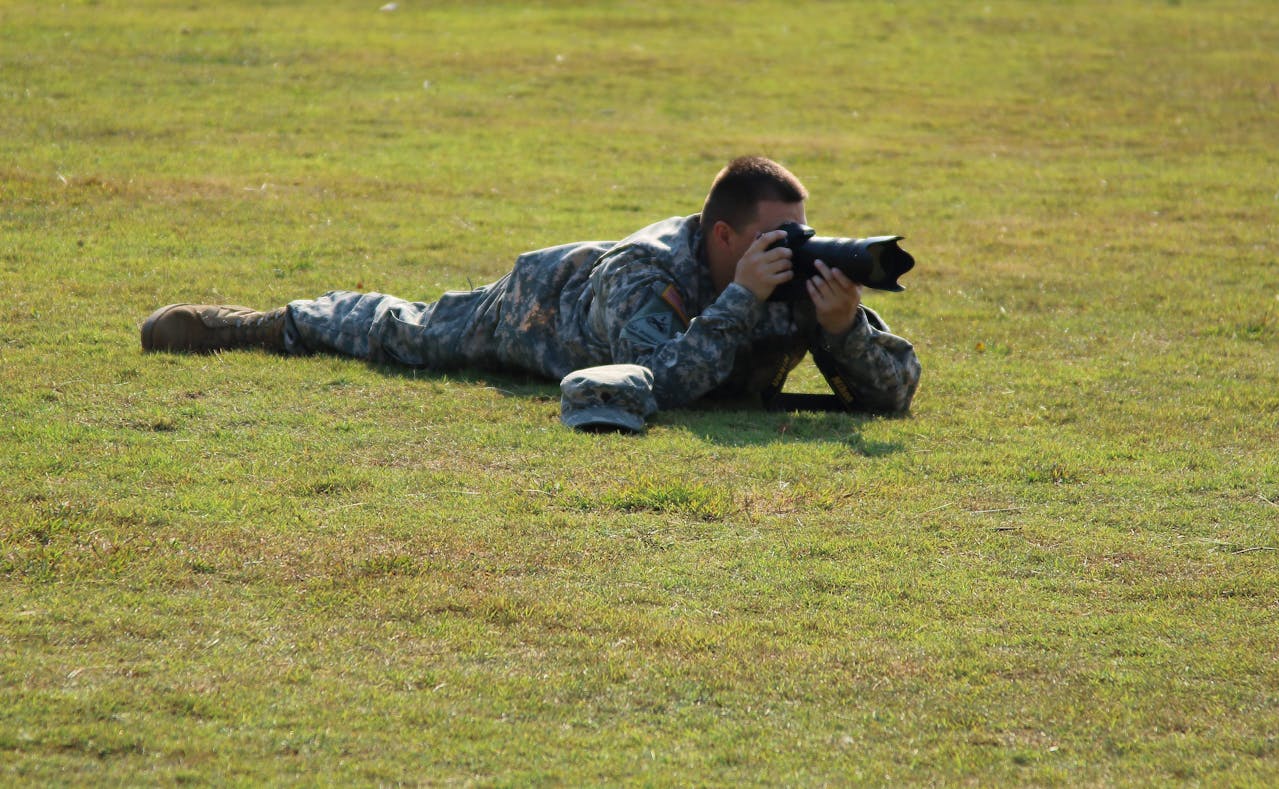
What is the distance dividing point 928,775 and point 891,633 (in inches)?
34.7

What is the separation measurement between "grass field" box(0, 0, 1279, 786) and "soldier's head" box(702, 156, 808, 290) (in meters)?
0.83

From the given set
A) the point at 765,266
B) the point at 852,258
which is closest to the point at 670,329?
the point at 765,266

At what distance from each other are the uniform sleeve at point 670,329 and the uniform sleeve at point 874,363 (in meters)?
0.42

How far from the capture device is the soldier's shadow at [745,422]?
262 inches

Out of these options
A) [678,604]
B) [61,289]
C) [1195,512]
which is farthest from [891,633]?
[61,289]

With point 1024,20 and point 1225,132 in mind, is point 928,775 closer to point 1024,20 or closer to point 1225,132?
point 1225,132

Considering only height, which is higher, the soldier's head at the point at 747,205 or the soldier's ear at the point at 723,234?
the soldier's head at the point at 747,205

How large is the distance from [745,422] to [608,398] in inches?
28.1

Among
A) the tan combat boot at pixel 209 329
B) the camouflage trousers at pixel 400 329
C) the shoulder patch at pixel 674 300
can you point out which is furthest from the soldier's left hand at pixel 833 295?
the tan combat boot at pixel 209 329

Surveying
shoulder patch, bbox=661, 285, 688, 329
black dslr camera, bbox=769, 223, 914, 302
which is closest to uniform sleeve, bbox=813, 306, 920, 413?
black dslr camera, bbox=769, 223, 914, 302

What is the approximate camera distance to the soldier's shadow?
6.65 m

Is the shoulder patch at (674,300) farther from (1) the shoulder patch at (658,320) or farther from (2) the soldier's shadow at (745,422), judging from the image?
(2) the soldier's shadow at (745,422)

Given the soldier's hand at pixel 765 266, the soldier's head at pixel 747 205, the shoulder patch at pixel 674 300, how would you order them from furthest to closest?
1. the shoulder patch at pixel 674 300
2. the soldier's head at pixel 747 205
3. the soldier's hand at pixel 765 266

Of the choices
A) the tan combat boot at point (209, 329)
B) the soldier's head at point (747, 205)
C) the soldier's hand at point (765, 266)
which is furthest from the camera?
the tan combat boot at point (209, 329)
